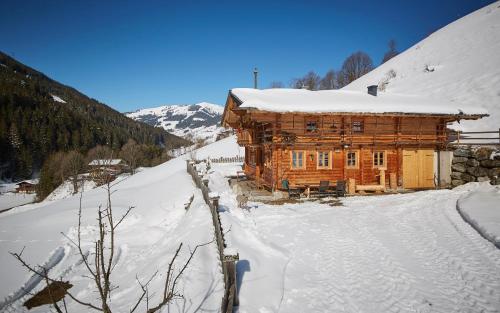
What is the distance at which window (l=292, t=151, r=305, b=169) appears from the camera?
18516 mm

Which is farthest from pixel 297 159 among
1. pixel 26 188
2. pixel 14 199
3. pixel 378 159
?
pixel 26 188

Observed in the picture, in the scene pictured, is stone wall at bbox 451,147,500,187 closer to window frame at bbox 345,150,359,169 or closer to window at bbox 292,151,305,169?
window frame at bbox 345,150,359,169

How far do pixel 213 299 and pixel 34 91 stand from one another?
156367mm

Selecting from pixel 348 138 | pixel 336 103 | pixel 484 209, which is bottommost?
pixel 484 209

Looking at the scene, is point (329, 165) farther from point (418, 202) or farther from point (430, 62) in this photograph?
point (430, 62)

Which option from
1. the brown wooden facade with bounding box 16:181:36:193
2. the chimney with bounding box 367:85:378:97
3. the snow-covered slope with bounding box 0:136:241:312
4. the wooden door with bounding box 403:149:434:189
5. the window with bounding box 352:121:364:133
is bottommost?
the brown wooden facade with bounding box 16:181:36:193

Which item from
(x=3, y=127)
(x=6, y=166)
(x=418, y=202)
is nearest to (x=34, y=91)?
(x=3, y=127)

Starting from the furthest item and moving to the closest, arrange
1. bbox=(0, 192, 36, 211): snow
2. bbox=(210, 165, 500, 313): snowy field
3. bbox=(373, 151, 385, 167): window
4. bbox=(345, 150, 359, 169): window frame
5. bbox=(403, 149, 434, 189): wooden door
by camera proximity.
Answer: bbox=(0, 192, 36, 211): snow, bbox=(403, 149, 434, 189): wooden door, bbox=(373, 151, 385, 167): window, bbox=(345, 150, 359, 169): window frame, bbox=(210, 165, 500, 313): snowy field

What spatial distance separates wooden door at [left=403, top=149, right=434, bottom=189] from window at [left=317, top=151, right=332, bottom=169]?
5866 mm

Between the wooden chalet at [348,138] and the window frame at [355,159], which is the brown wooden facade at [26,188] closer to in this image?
the wooden chalet at [348,138]

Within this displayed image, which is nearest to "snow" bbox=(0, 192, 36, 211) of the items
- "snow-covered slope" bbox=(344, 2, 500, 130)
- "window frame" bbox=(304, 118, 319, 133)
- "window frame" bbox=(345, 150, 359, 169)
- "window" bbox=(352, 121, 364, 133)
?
"window frame" bbox=(304, 118, 319, 133)

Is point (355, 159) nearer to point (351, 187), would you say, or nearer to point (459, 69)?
point (351, 187)

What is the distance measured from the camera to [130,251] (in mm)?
11438

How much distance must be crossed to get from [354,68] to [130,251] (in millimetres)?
77472
